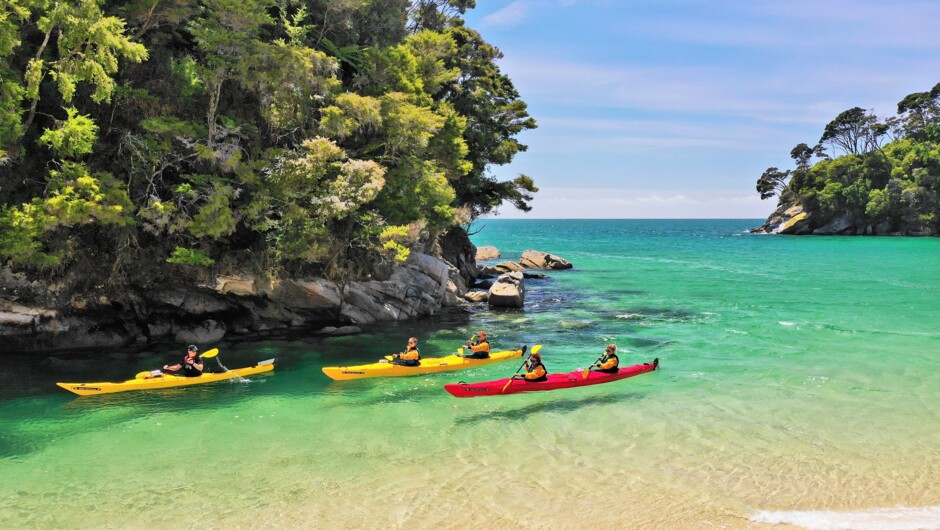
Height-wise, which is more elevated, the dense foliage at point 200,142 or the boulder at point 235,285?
the dense foliage at point 200,142

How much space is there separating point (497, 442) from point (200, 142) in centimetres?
1713

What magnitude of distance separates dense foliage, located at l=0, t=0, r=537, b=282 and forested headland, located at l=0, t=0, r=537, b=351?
78mm

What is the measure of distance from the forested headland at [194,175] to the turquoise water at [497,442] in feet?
8.46

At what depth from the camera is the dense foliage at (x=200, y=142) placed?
19.2 meters

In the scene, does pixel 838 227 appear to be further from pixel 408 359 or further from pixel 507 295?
pixel 408 359

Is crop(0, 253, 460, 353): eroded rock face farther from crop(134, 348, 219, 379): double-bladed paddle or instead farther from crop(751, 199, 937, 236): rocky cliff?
crop(751, 199, 937, 236): rocky cliff

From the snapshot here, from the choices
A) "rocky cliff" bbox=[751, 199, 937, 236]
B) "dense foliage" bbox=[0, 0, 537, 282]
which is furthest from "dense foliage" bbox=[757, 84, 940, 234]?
"dense foliage" bbox=[0, 0, 537, 282]

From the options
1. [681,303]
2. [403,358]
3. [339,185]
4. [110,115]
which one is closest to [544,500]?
[403,358]

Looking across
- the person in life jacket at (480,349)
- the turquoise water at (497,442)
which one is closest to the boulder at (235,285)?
the turquoise water at (497,442)

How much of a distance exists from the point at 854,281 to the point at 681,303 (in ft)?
65.8

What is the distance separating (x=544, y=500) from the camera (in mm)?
10742

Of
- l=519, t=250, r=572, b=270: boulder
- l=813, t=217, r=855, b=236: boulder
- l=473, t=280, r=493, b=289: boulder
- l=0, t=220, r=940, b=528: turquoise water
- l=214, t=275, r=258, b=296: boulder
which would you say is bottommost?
l=0, t=220, r=940, b=528: turquoise water

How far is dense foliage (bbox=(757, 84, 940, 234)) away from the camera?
96.4 m

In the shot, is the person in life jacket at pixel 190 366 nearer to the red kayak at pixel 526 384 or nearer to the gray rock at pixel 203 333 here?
the gray rock at pixel 203 333
